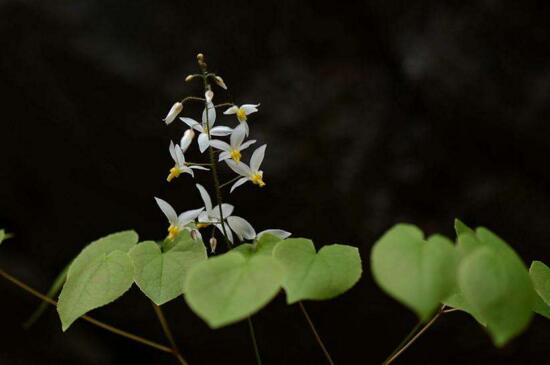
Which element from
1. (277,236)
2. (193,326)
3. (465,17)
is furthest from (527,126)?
(193,326)

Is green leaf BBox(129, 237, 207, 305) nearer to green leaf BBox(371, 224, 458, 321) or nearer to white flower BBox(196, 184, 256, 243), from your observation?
white flower BBox(196, 184, 256, 243)

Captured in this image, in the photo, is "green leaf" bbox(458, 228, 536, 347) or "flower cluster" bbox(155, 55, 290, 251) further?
"flower cluster" bbox(155, 55, 290, 251)

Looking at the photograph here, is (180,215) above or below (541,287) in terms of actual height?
above

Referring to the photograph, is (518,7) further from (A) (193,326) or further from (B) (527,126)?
(A) (193,326)

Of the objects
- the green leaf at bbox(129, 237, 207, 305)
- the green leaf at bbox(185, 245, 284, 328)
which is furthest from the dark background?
the green leaf at bbox(185, 245, 284, 328)

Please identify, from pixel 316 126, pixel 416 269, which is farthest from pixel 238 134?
pixel 316 126

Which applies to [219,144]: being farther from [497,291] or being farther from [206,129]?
[497,291]
